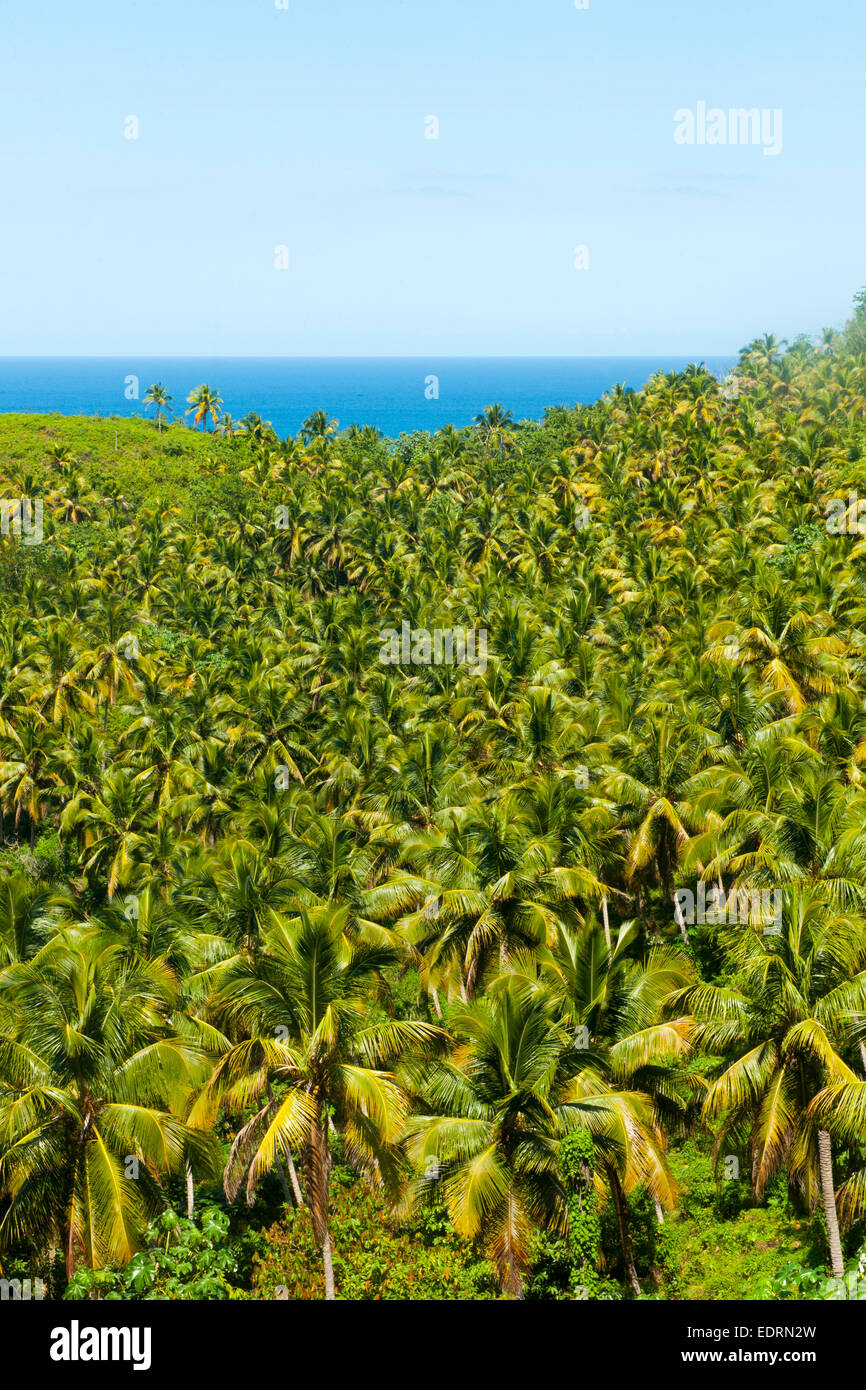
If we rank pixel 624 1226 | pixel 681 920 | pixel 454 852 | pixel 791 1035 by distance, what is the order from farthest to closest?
1. pixel 681 920
2. pixel 454 852
3. pixel 624 1226
4. pixel 791 1035

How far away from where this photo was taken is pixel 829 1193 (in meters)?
20.9

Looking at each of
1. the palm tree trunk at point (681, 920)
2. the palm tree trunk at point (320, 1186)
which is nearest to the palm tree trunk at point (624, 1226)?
the palm tree trunk at point (320, 1186)

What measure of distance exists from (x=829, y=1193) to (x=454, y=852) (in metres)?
14.1

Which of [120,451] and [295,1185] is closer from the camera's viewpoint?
[295,1185]

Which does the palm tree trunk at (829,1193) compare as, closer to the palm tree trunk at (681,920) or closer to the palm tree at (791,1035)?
the palm tree at (791,1035)

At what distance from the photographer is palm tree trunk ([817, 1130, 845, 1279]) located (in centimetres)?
2075

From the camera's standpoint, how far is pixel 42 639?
6431 cm

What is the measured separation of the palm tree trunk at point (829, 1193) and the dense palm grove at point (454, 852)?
0.09 metres

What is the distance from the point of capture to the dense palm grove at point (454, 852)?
20.2m

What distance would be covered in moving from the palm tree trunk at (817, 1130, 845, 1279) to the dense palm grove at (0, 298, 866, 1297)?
0.09m

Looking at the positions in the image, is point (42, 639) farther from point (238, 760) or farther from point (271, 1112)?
point (271, 1112)

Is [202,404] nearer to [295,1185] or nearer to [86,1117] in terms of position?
[295,1185]

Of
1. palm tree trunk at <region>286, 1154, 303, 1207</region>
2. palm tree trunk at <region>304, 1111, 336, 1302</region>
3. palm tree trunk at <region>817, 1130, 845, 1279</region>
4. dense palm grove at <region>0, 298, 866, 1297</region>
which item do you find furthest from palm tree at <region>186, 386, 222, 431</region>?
palm tree trunk at <region>817, 1130, 845, 1279</region>

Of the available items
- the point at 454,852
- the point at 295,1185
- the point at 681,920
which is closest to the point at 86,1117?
the point at 295,1185
